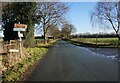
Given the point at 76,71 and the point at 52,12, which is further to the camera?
the point at 52,12

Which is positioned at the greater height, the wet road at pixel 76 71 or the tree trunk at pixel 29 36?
the tree trunk at pixel 29 36

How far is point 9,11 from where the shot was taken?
120 ft

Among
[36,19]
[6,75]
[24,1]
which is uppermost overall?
[24,1]

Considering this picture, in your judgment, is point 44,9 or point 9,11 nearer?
point 9,11

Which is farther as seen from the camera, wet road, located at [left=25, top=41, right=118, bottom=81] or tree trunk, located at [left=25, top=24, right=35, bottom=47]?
tree trunk, located at [left=25, top=24, right=35, bottom=47]

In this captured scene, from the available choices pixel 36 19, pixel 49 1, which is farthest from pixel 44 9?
pixel 36 19

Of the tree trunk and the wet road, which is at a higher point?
the tree trunk

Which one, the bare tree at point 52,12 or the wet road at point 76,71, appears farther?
the bare tree at point 52,12

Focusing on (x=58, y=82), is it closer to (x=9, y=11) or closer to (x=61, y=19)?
(x=9, y=11)

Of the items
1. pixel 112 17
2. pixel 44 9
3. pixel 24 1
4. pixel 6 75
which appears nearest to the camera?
pixel 6 75

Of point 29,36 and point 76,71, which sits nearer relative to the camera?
point 76,71

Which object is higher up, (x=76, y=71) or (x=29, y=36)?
(x=29, y=36)

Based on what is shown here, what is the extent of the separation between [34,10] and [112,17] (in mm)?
14909

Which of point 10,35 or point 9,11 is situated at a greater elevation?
point 9,11
